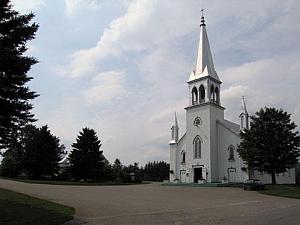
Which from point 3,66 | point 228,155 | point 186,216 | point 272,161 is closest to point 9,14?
point 3,66

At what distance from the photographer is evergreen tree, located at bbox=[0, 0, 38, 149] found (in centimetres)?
1532

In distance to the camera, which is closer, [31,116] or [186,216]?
[186,216]

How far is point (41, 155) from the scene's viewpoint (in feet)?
192

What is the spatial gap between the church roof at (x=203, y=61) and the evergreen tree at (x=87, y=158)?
1870cm

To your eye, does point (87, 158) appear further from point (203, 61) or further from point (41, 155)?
point (203, 61)

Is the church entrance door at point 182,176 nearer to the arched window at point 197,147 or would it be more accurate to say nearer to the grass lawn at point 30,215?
the arched window at point 197,147

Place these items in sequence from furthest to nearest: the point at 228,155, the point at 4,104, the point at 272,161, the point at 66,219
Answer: the point at 228,155
the point at 272,161
the point at 4,104
the point at 66,219

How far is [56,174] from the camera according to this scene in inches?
2405

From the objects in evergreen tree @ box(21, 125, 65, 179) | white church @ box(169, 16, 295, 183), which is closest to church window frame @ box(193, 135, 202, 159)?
white church @ box(169, 16, 295, 183)

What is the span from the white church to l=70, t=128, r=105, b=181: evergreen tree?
39.6ft

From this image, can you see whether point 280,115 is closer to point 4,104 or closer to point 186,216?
point 186,216

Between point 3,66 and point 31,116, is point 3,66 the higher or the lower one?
the higher one

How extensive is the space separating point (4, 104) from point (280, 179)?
5158cm

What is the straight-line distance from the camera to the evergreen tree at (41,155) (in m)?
58.2
